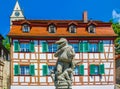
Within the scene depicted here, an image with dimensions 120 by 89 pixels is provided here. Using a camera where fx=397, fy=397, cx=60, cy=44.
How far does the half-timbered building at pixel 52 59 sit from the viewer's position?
47.1m

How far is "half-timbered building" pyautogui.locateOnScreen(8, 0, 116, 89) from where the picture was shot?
47062 millimetres

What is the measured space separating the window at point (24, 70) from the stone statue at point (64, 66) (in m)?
31.4

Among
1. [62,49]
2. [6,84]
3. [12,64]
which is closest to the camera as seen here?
[62,49]

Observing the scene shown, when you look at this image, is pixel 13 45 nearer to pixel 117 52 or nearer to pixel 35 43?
pixel 35 43

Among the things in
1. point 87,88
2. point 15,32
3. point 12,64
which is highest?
point 15,32

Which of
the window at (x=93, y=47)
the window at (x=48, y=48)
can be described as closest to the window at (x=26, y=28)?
the window at (x=48, y=48)

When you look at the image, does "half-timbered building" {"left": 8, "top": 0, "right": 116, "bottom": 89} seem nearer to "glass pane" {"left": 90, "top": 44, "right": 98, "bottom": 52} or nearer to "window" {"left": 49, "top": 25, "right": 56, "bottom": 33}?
"glass pane" {"left": 90, "top": 44, "right": 98, "bottom": 52}

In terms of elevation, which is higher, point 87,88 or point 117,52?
point 117,52

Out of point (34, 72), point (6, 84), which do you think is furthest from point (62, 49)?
point (6, 84)

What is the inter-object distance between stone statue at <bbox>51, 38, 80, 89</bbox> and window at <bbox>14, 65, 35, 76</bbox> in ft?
103

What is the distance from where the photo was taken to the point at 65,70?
1564cm

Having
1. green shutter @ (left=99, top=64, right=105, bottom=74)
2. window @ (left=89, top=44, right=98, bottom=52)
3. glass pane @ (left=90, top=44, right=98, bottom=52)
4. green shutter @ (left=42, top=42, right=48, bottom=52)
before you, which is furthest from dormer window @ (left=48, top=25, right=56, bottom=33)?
green shutter @ (left=99, top=64, right=105, bottom=74)

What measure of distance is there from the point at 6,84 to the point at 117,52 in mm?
19682

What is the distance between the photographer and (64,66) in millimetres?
15680
